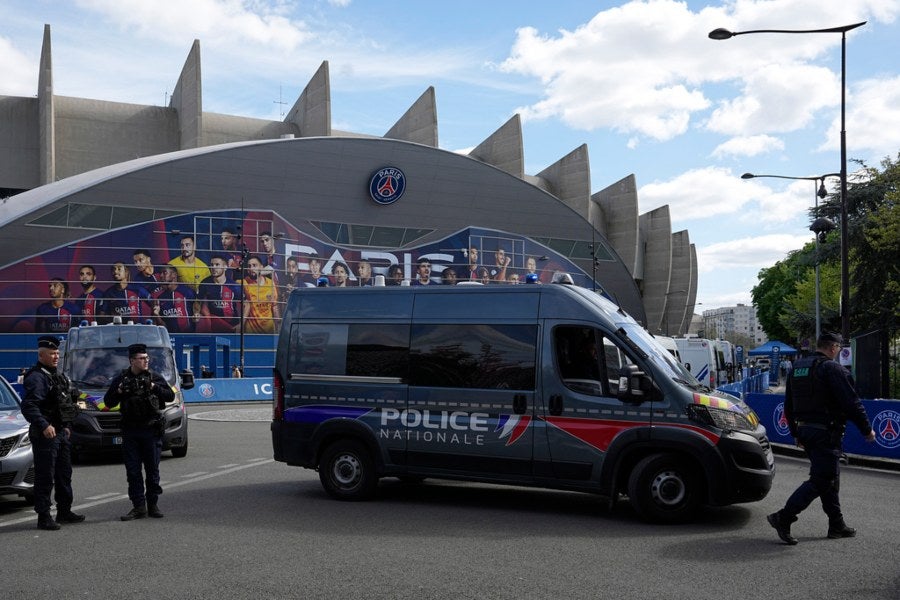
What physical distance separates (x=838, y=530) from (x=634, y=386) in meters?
2.14

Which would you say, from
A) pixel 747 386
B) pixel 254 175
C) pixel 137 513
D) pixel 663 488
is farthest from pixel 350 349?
pixel 254 175

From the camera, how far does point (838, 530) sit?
783cm

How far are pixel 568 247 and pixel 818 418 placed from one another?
5702 cm

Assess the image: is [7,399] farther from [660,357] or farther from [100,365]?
[660,357]

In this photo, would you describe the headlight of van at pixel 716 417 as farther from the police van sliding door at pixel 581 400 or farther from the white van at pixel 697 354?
the white van at pixel 697 354

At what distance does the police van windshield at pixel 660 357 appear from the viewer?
890cm

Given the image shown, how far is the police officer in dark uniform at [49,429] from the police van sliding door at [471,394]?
340 cm

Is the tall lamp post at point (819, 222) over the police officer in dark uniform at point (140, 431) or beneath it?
over

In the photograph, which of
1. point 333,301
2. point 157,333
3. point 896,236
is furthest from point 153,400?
point 896,236

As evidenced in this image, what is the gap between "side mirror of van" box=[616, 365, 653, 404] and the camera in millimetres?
8664

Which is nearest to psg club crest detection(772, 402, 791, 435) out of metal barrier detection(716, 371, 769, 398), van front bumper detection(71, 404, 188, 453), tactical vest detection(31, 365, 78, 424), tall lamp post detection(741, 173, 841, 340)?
tall lamp post detection(741, 173, 841, 340)

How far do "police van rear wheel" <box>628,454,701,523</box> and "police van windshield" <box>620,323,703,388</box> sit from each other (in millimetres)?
817

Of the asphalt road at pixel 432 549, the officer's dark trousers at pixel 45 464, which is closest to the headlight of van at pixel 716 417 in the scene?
the asphalt road at pixel 432 549

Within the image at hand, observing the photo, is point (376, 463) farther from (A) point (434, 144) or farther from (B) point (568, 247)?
(A) point (434, 144)
